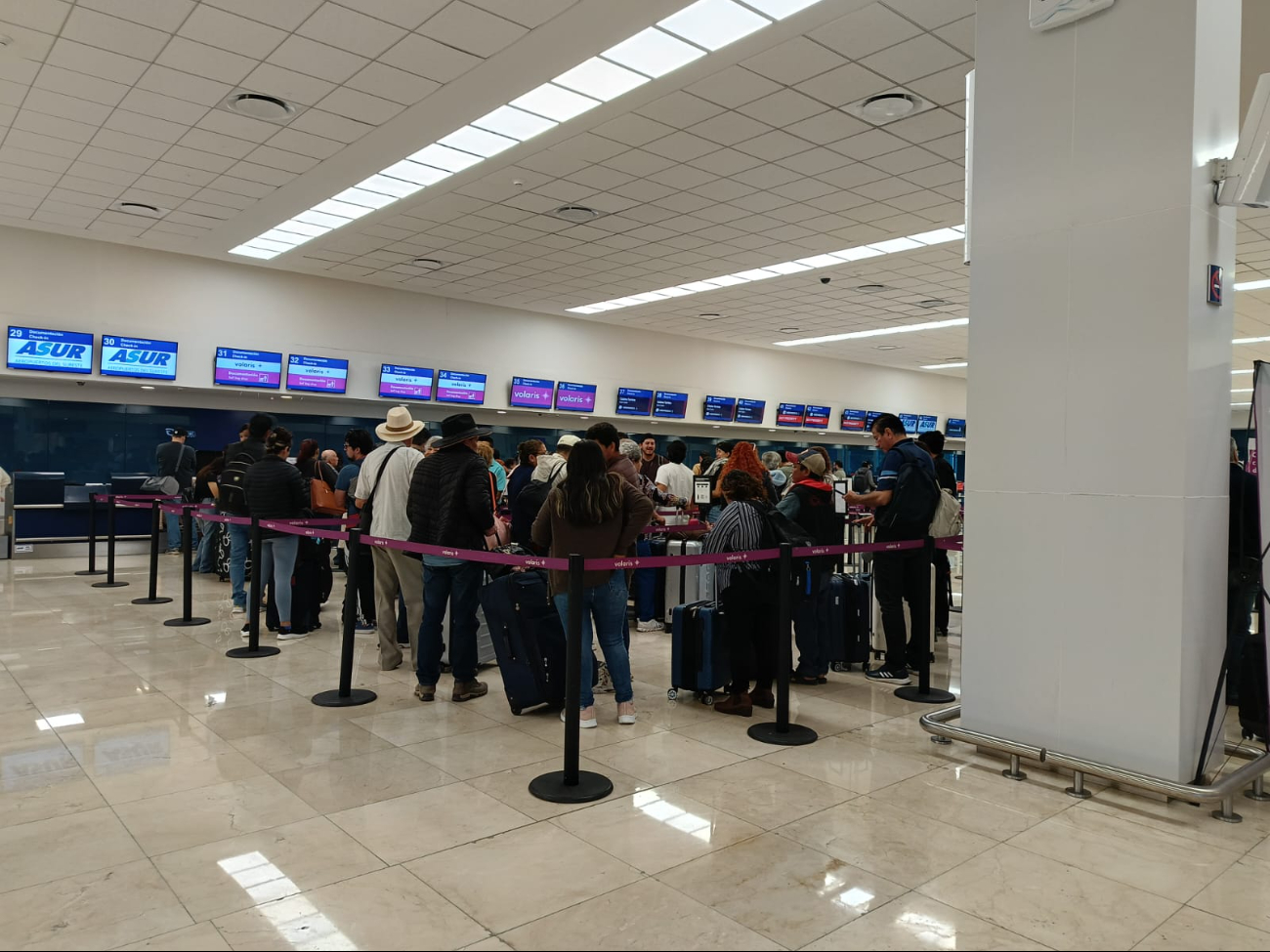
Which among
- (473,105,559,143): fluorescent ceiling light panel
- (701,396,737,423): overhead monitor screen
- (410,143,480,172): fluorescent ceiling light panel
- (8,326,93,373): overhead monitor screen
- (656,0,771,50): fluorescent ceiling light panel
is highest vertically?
(410,143,480,172): fluorescent ceiling light panel

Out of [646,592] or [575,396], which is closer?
[646,592]

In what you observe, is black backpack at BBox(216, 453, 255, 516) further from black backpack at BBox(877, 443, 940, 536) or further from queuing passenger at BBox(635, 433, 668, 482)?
black backpack at BBox(877, 443, 940, 536)

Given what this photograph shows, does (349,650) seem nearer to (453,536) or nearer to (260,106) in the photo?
(453,536)

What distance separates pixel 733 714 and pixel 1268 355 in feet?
61.3

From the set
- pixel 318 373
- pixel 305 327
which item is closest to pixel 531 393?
pixel 318 373

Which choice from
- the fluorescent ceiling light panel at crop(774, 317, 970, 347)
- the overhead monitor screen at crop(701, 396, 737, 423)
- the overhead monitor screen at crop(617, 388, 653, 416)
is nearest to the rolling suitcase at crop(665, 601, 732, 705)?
the overhead monitor screen at crop(617, 388, 653, 416)

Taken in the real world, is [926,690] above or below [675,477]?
below

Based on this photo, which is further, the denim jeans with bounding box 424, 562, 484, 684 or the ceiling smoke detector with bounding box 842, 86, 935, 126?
the ceiling smoke detector with bounding box 842, 86, 935, 126

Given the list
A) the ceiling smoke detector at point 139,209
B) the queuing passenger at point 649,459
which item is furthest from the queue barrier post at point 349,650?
the ceiling smoke detector at point 139,209

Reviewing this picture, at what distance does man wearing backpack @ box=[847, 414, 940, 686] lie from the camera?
5.27 meters

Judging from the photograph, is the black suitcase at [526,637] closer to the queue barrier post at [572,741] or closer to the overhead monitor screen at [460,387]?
the queue barrier post at [572,741]

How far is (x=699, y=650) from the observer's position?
4668mm

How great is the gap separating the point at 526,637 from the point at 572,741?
110 centimetres

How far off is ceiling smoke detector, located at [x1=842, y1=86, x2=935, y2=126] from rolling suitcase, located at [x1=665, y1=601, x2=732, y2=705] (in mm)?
3910
